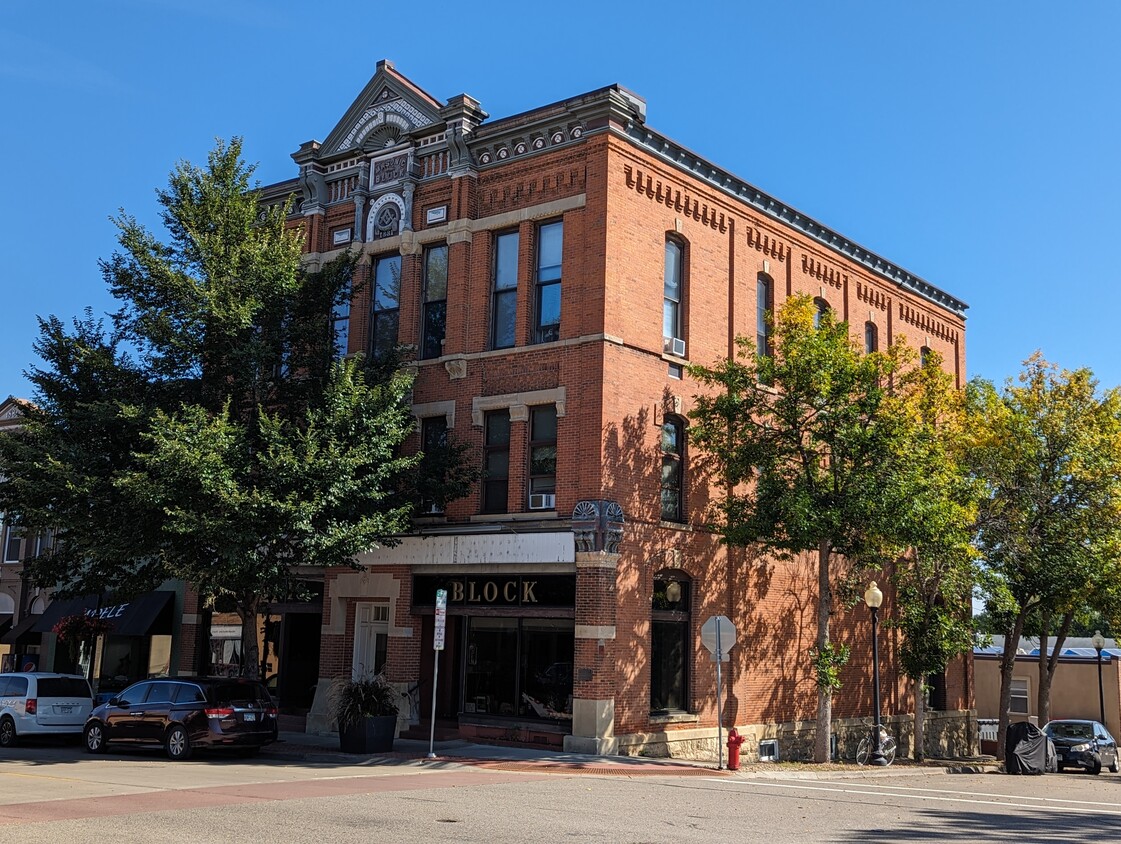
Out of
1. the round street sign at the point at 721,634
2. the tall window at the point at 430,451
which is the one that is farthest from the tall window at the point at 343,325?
the round street sign at the point at 721,634

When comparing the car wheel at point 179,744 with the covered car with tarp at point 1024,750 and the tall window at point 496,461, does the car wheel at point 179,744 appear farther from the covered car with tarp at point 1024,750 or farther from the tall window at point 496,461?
the covered car with tarp at point 1024,750

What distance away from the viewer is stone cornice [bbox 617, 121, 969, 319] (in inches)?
1009

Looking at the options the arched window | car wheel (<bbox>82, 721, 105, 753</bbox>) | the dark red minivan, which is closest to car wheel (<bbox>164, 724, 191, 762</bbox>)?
the dark red minivan

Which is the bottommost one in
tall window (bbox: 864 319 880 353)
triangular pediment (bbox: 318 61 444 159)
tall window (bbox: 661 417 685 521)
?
tall window (bbox: 661 417 685 521)

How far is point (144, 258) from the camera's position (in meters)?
23.5

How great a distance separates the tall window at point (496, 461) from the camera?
2539 cm

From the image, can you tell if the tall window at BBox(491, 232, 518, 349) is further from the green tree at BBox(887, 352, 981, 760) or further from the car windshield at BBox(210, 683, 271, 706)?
the car windshield at BBox(210, 683, 271, 706)

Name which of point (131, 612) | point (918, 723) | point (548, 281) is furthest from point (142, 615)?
point (918, 723)

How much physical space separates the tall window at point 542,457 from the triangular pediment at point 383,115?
8007mm

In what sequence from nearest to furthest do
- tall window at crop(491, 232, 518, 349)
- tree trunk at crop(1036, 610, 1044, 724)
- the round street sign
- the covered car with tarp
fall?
the round street sign, tall window at crop(491, 232, 518, 349), the covered car with tarp, tree trunk at crop(1036, 610, 1044, 724)

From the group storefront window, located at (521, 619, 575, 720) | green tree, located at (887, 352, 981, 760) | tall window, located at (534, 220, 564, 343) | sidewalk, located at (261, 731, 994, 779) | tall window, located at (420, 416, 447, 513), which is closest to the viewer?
sidewalk, located at (261, 731, 994, 779)

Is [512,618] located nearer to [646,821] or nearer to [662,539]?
[662,539]

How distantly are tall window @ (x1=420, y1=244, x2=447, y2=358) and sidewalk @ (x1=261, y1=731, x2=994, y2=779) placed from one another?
9192 millimetres

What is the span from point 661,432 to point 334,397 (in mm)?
7210
